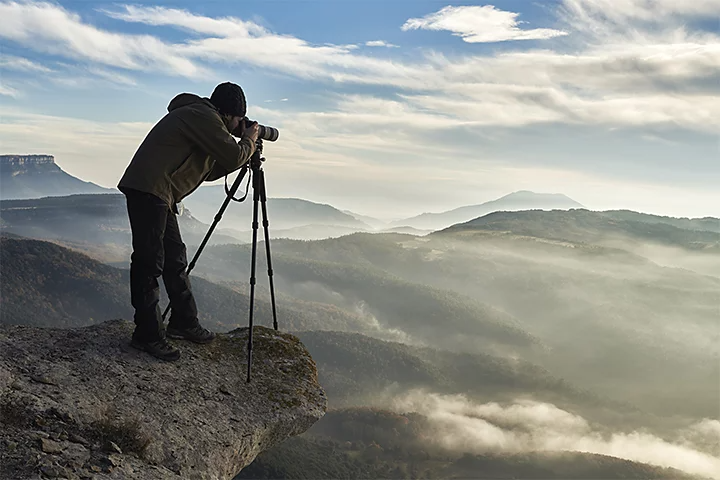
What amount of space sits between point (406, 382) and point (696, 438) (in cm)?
11612

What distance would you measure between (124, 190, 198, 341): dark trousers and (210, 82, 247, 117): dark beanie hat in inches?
61.0

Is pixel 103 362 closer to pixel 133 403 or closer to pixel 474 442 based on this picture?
pixel 133 403

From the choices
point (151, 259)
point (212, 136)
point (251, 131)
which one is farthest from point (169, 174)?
point (251, 131)

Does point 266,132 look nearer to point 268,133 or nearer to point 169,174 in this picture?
point 268,133

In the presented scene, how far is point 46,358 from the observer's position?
20.2 ft

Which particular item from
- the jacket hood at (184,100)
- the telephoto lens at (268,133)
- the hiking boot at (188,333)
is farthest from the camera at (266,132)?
the hiking boot at (188,333)

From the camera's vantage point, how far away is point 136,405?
5.70 meters

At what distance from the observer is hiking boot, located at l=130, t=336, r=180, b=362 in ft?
22.1

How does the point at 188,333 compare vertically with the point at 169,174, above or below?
below

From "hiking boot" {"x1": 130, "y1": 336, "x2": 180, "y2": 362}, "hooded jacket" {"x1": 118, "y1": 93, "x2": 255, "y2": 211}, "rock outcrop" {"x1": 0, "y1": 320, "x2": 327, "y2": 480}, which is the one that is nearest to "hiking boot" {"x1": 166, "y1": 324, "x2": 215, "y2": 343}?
"rock outcrop" {"x1": 0, "y1": 320, "x2": 327, "y2": 480}

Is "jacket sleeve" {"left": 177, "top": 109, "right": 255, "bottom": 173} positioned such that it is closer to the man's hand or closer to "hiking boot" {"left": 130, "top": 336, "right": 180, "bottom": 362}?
the man's hand

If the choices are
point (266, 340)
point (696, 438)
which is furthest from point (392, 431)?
point (266, 340)

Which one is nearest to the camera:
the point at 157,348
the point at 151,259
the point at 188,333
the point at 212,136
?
the point at 212,136

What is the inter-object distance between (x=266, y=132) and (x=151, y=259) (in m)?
2.50
